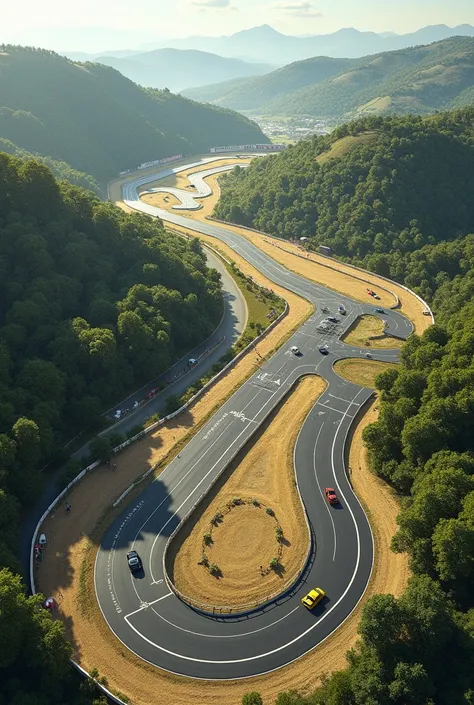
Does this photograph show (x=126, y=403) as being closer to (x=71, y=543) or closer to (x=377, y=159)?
(x=71, y=543)

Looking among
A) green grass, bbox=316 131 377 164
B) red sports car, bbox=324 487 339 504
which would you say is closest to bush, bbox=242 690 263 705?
red sports car, bbox=324 487 339 504

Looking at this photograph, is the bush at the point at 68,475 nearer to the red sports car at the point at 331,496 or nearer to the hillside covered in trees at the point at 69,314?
the hillside covered in trees at the point at 69,314

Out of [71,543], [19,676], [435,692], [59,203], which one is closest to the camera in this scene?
[435,692]

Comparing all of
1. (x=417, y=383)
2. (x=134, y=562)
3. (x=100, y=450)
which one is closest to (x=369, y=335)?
(x=417, y=383)

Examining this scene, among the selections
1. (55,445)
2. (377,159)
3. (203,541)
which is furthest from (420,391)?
(377,159)

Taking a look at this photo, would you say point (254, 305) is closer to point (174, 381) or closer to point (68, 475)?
point (174, 381)

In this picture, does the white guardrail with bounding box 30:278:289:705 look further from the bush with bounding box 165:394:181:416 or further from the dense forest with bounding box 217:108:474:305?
the dense forest with bounding box 217:108:474:305
